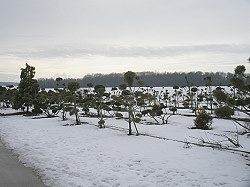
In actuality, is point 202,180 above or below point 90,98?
below

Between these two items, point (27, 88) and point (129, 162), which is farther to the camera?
point (27, 88)

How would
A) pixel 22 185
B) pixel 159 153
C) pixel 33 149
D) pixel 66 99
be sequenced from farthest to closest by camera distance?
pixel 66 99 → pixel 33 149 → pixel 159 153 → pixel 22 185

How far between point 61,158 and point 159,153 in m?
3.66

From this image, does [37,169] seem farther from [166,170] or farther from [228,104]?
[228,104]

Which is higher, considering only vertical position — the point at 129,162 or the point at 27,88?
the point at 27,88

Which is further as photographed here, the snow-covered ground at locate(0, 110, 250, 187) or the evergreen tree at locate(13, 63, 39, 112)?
the evergreen tree at locate(13, 63, 39, 112)

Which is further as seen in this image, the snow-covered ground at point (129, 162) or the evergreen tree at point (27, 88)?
the evergreen tree at point (27, 88)

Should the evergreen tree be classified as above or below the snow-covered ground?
above

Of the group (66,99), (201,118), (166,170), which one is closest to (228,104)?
(166,170)

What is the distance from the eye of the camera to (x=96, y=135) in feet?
51.1

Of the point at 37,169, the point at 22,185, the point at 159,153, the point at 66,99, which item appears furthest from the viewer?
the point at 66,99

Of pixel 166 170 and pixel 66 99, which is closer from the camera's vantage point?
pixel 166 170

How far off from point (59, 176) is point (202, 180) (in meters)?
3.94

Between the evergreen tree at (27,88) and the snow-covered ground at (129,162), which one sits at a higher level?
the evergreen tree at (27,88)
